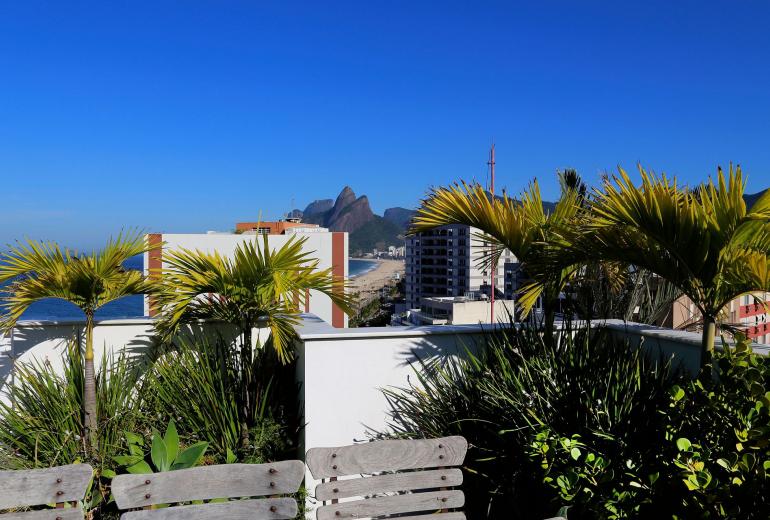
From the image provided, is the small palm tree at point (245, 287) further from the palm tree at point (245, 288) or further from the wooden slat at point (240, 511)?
the wooden slat at point (240, 511)

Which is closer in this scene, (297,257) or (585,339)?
(585,339)

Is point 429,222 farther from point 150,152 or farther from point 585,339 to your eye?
point 150,152

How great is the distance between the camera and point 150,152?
50438 millimetres

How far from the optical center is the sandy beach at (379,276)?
3611 inches

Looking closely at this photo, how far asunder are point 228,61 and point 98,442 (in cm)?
2820

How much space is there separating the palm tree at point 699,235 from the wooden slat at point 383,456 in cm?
127

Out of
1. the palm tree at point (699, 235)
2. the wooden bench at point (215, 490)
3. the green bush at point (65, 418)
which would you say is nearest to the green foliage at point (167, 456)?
the green bush at point (65, 418)

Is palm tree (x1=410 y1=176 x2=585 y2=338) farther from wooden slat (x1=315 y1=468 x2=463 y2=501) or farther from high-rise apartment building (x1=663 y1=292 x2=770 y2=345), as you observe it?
wooden slat (x1=315 y1=468 x2=463 y2=501)

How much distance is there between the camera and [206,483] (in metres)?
1.89

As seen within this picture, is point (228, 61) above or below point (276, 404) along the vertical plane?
above

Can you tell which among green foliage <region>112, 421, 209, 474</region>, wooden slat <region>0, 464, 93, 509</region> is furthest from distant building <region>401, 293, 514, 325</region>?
wooden slat <region>0, 464, 93, 509</region>

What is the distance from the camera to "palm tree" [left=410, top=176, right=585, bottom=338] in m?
3.66

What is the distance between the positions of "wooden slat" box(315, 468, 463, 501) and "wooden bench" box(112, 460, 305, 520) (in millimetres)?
140

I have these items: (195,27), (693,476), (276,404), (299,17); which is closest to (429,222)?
(276,404)
